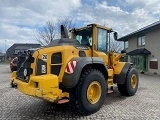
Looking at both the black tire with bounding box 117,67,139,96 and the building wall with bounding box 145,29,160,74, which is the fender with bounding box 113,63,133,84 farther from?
the building wall with bounding box 145,29,160,74

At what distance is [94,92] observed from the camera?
6.49m

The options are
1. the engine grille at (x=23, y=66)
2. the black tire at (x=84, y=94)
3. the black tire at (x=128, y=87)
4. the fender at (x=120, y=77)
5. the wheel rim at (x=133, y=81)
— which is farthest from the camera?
the wheel rim at (x=133, y=81)

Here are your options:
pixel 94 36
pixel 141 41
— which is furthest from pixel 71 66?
pixel 141 41

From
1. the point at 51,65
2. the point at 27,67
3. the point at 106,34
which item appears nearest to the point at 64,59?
the point at 51,65

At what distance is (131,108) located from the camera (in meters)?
6.70

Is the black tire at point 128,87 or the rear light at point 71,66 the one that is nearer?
the rear light at point 71,66

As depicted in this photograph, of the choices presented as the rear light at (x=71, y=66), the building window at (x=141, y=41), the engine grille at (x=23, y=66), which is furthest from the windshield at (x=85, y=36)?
the building window at (x=141, y=41)

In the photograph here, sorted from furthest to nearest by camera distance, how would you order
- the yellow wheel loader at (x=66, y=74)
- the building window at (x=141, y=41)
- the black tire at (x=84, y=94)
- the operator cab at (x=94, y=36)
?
the building window at (x=141, y=41) → the operator cab at (x=94, y=36) → the black tire at (x=84, y=94) → the yellow wheel loader at (x=66, y=74)

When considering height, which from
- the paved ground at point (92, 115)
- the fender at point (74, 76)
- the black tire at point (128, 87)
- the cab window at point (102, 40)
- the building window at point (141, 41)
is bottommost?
the paved ground at point (92, 115)

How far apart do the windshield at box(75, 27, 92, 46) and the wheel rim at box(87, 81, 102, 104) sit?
1.53 meters

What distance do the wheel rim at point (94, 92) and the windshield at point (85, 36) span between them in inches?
60.3

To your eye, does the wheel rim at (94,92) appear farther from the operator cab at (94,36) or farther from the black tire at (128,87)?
the black tire at (128,87)

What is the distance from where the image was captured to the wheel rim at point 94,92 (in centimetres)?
621

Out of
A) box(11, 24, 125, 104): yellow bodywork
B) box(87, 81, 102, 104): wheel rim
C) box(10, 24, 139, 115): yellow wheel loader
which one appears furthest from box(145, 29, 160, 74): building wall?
box(87, 81, 102, 104): wheel rim
